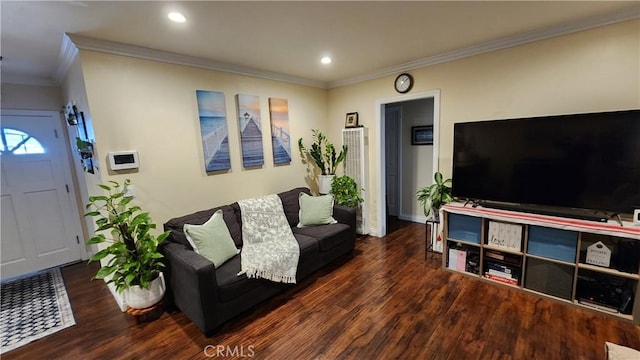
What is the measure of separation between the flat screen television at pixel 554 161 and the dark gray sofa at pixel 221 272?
1653 millimetres

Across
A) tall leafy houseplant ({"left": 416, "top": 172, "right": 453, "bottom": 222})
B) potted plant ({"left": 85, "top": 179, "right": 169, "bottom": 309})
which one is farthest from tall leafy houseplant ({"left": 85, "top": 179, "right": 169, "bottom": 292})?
tall leafy houseplant ({"left": 416, "top": 172, "right": 453, "bottom": 222})

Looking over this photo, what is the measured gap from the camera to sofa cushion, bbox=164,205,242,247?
2.48 m

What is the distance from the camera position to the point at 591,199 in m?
2.21

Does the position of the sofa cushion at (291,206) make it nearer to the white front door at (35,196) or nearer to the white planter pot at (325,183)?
the white planter pot at (325,183)

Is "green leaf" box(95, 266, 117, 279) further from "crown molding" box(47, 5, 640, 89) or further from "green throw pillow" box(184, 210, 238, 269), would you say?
"crown molding" box(47, 5, 640, 89)

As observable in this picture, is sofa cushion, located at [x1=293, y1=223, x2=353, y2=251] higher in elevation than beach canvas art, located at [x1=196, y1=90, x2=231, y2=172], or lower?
lower

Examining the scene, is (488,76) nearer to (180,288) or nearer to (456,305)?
(456,305)

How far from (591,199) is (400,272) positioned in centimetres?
182

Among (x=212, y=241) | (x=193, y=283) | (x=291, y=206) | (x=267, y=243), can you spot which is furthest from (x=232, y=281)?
(x=291, y=206)

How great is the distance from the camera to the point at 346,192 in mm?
3820

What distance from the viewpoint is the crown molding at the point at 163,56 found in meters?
2.17

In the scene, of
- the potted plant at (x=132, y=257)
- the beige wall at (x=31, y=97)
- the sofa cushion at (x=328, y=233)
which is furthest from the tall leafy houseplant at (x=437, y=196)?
the beige wall at (x=31, y=97)

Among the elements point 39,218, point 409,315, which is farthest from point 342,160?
point 39,218

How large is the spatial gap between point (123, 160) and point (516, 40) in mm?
3951
